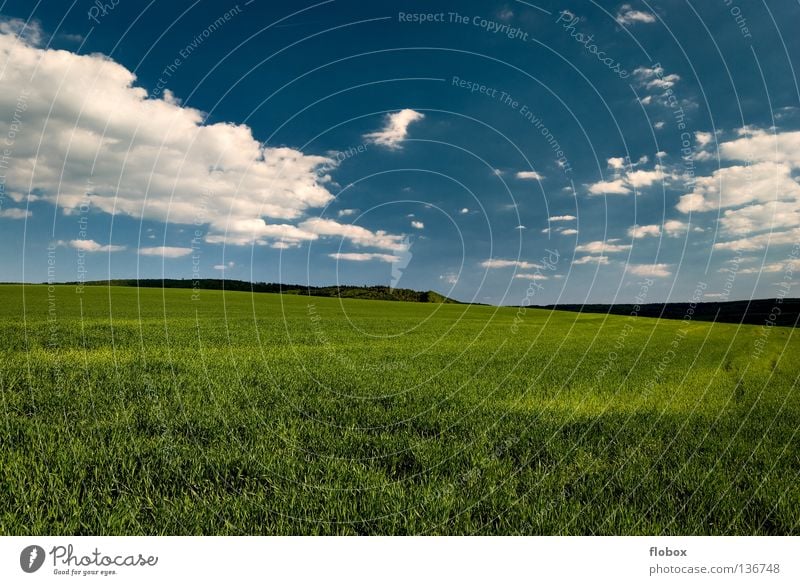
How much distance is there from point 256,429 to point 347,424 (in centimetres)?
136

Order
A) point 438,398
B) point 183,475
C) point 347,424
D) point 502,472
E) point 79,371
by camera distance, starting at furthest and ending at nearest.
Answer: point 79,371
point 438,398
point 347,424
point 502,472
point 183,475

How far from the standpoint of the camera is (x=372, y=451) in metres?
6.13

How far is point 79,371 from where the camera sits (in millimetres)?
10297

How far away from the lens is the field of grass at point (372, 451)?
449 cm
